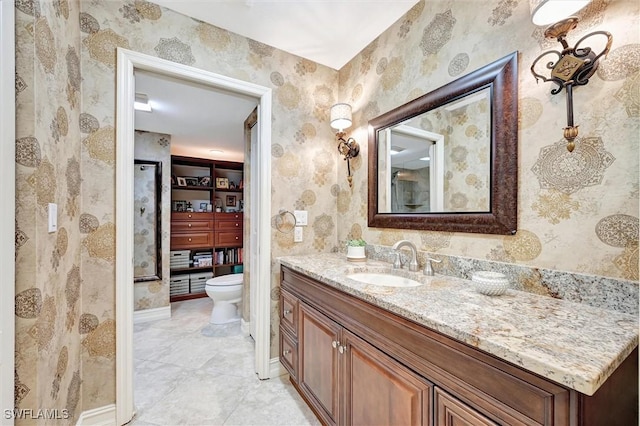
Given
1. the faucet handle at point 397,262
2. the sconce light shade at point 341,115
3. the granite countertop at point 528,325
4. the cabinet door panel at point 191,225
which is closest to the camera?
the granite countertop at point 528,325

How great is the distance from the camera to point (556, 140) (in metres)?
1.02

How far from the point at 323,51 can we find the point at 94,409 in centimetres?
272

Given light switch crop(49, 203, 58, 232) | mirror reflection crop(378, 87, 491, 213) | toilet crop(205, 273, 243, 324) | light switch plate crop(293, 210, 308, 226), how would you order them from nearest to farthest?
light switch crop(49, 203, 58, 232), mirror reflection crop(378, 87, 491, 213), light switch plate crop(293, 210, 308, 226), toilet crop(205, 273, 243, 324)

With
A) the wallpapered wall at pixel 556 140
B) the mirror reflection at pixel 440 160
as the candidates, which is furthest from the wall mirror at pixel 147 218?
the wallpapered wall at pixel 556 140

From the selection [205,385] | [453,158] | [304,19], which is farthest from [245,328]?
[304,19]

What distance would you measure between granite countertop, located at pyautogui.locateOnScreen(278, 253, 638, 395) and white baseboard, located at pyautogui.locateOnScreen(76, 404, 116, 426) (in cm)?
151

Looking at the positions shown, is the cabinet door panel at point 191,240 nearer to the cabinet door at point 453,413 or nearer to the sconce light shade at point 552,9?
the cabinet door at point 453,413

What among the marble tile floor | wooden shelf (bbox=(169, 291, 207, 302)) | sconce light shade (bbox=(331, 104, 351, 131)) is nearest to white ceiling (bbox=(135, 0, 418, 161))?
sconce light shade (bbox=(331, 104, 351, 131))

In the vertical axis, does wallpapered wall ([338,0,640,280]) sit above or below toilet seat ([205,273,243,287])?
above

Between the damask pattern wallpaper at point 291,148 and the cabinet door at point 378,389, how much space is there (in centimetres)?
68

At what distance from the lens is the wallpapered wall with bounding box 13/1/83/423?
2.91 ft

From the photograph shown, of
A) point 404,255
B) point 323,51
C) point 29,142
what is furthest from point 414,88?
point 29,142

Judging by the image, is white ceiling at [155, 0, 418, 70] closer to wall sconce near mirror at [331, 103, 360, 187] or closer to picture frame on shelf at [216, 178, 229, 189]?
wall sconce near mirror at [331, 103, 360, 187]

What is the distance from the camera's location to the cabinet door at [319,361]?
51.1 inches
